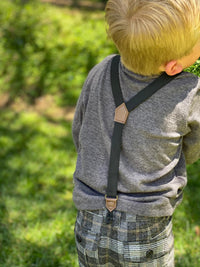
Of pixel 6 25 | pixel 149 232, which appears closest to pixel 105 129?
pixel 149 232

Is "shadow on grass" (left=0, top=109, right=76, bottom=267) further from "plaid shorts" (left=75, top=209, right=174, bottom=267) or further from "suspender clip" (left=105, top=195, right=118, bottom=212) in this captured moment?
"suspender clip" (left=105, top=195, right=118, bottom=212)

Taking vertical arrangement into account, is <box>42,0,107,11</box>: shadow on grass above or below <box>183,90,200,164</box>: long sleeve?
below

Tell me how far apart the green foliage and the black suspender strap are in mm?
3383

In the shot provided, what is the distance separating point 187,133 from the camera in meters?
1.62

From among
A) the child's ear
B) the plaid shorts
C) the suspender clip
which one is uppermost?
the child's ear

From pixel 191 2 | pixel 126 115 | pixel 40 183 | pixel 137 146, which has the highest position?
pixel 191 2

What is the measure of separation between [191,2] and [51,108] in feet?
12.2

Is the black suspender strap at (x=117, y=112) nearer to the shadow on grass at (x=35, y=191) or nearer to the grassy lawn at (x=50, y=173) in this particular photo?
the grassy lawn at (x=50, y=173)

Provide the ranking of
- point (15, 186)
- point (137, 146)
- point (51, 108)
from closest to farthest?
1. point (137, 146)
2. point (15, 186)
3. point (51, 108)

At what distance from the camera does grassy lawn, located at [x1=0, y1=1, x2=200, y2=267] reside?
2.77 m

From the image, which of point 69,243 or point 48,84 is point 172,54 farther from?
point 48,84

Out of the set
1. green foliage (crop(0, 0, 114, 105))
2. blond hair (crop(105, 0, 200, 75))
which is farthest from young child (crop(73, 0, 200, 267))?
green foliage (crop(0, 0, 114, 105))

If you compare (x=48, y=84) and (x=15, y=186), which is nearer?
(x=15, y=186)

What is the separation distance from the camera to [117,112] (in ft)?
4.97
